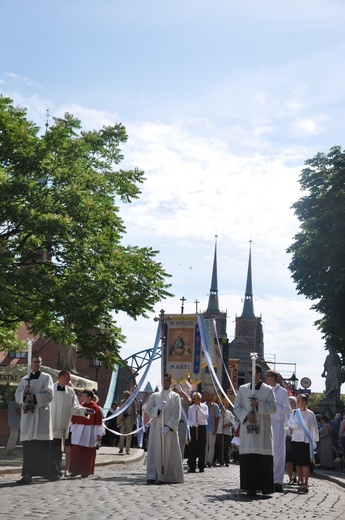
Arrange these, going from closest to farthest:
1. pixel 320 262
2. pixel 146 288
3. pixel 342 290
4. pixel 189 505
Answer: pixel 189 505 → pixel 146 288 → pixel 342 290 → pixel 320 262

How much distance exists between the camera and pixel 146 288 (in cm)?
2797

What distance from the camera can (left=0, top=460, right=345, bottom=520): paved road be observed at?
35.0ft

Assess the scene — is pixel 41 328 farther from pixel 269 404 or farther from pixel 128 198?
pixel 269 404

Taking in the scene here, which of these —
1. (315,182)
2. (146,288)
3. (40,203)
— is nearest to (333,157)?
(315,182)

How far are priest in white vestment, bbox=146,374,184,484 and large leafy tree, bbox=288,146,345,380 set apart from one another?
22243 millimetres

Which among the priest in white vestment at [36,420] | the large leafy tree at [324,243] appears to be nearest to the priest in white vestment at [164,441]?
the priest in white vestment at [36,420]

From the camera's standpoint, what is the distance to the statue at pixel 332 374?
42469 millimetres

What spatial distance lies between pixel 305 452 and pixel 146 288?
12.1 metres

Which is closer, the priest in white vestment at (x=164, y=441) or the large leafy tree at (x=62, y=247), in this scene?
the priest in white vestment at (x=164, y=441)

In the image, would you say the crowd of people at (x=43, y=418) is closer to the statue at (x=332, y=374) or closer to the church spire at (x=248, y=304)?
the statue at (x=332, y=374)

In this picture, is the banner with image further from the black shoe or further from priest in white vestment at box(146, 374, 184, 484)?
the black shoe

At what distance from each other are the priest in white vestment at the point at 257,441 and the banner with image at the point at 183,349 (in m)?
14.3

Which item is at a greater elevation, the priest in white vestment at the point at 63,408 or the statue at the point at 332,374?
the statue at the point at 332,374

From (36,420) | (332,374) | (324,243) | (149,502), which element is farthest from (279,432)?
(332,374)
